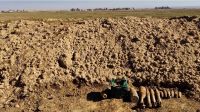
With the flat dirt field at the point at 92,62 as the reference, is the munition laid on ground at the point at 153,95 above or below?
below

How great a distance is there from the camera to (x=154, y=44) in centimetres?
2455

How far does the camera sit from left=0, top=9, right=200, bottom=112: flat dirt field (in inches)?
815

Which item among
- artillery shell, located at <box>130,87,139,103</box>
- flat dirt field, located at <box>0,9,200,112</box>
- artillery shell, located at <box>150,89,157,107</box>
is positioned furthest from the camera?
flat dirt field, located at <box>0,9,200,112</box>

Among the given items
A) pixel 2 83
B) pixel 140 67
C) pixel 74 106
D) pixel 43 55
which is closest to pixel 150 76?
pixel 140 67

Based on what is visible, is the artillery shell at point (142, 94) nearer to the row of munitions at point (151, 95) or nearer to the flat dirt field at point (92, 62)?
the row of munitions at point (151, 95)

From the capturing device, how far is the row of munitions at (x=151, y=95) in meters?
20.2

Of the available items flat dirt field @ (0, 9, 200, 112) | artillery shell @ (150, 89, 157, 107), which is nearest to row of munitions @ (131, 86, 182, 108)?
artillery shell @ (150, 89, 157, 107)

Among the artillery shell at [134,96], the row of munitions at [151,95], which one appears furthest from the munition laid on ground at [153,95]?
the artillery shell at [134,96]

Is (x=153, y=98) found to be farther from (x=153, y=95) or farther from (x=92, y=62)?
(x=92, y=62)

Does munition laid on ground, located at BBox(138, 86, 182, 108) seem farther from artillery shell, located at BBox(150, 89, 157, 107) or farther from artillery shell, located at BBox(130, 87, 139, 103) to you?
artillery shell, located at BBox(130, 87, 139, 103)

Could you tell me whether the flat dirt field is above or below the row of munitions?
above

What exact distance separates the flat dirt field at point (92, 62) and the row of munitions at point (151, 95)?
30cm

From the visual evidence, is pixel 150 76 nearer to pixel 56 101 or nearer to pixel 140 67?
pixel 140 67

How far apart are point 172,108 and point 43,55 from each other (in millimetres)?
8317
